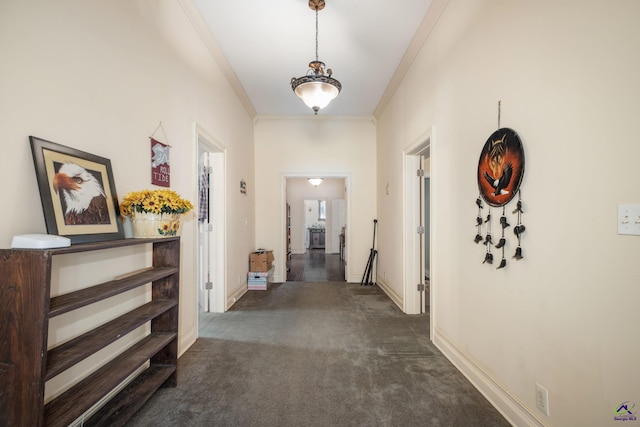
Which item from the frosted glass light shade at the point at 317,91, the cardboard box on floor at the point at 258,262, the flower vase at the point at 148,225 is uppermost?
the frosted glass light shade at the point at 317,91

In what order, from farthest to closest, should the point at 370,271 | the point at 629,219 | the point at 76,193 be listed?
the point at 370,271 < the point at 76,193 < the point at 629,219

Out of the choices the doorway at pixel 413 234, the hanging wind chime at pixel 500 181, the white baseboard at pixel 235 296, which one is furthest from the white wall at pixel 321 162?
the hanging wind chime at pixel 500 181

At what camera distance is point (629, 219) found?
3.32 feet

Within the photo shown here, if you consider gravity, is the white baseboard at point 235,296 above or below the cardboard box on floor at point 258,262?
below

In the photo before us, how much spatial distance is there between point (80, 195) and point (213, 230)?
2192mm

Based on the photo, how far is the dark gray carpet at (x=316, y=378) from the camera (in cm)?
166

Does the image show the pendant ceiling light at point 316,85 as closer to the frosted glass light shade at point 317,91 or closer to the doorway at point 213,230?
the frosted glass light shade at point 317,91

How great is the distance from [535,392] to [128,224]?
2.51m

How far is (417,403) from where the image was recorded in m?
1.77

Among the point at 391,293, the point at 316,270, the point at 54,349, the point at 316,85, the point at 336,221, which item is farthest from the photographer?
the point at 336,221

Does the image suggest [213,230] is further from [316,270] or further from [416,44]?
[316,270]

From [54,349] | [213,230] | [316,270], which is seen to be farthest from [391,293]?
[54,349]

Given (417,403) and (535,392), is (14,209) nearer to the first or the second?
(417,403)

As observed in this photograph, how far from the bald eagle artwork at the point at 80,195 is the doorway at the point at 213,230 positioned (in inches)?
79.7
